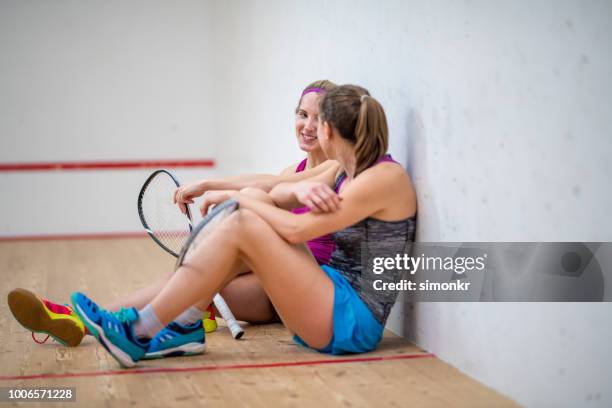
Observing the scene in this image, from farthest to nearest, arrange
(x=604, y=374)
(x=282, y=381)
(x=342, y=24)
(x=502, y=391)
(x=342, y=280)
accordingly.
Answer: (x=342, y=24) < (x=342, y=280) < (x=282, y=381) < (x=502, y=391) < (x=604, y=374)

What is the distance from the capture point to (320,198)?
2.24 metres

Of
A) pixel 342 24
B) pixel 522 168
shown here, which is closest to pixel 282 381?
pixel 522 168

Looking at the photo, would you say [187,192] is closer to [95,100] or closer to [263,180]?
[263,180]

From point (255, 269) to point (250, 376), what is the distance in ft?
0.95

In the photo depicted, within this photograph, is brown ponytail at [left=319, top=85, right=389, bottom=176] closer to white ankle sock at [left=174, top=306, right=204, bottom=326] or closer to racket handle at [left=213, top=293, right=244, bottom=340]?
white ankle sock at [left=174, top=306, right=204, bottom=326]

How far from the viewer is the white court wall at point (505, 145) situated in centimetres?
171

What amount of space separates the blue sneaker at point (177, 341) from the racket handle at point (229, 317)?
268 millimetres

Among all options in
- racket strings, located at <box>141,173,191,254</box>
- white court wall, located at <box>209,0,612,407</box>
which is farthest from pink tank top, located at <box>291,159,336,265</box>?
racket strings, located at <box>141,173,191,254</box>

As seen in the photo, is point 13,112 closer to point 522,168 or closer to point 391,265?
point 391,265

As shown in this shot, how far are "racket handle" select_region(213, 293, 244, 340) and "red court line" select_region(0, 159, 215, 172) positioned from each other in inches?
141

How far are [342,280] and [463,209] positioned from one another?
41 centimetres

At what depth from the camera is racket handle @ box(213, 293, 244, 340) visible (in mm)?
2742

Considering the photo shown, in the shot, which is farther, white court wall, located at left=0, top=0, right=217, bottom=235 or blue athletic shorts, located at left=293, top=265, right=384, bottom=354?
white court wall, located at left=0, top=0, right=217, bottom=235

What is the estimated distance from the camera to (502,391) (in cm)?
207
